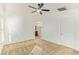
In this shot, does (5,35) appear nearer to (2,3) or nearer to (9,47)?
(9,47)

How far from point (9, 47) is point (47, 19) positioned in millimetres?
799

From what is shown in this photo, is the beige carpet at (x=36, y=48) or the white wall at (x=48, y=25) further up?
the white wall at (x=48, y=25)

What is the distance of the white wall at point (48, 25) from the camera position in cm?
263

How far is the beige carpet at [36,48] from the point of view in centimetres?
263

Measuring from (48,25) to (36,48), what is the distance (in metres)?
0.44

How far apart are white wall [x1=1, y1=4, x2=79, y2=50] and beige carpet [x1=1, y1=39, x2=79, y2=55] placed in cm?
8

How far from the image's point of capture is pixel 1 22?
2.66m

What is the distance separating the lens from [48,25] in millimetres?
2639

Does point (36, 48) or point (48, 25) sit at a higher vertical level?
point (48, 25)

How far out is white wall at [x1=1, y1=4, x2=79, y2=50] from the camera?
2.63 metres

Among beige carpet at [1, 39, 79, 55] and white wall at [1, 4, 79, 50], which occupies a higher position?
white wall at [1, 4, 79, 50]

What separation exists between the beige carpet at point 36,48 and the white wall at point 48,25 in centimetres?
8
